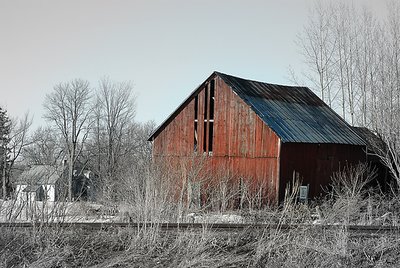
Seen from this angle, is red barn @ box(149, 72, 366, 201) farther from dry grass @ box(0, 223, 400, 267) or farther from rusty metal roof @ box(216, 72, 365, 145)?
dry grass @ box(0, 223, 400, 267)

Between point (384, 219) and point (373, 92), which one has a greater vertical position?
point (373, 92)

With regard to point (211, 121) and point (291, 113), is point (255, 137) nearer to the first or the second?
point (211, 121)

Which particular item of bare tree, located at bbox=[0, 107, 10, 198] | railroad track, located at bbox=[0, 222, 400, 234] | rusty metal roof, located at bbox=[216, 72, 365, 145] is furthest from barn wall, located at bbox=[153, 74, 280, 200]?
bare tree, located at bbox=[0, 107, 10, 198]

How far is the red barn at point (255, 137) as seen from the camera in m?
23.9

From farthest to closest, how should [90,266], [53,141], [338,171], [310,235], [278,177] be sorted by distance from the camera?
[53,141], [338,171], [278,177], [310,235], [90,266]

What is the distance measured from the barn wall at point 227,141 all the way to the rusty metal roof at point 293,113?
488 mm

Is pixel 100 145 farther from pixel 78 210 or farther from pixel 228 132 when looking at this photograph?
pixel 78 210

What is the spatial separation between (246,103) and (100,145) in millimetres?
43693

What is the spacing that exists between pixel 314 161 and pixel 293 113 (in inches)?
112

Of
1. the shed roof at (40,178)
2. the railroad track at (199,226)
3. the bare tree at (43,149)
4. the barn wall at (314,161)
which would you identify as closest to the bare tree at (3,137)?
the bare tree at (43,149)

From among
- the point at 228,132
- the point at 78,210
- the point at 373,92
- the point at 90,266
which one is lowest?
the point at 90,266

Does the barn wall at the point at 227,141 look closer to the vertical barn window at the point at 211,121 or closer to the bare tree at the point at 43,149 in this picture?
the vertical barn window at the point at 211,121

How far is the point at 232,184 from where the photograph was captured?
953 inches

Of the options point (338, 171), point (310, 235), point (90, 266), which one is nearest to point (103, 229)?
point (90, 266)
